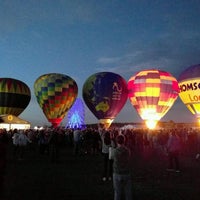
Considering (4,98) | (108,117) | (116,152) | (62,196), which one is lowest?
(62,196)

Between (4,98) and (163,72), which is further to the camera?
(4,98)

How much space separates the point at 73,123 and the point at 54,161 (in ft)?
164

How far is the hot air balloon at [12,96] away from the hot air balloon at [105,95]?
10161 millimetres

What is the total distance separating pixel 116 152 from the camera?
268 inches

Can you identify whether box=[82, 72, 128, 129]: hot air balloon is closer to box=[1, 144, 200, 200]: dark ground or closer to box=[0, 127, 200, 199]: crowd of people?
box=[0, 127, 200, 199]: crowd of people

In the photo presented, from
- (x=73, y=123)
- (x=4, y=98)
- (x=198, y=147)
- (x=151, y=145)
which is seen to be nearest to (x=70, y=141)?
(x=151, y=145)

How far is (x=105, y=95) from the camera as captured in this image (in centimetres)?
4019

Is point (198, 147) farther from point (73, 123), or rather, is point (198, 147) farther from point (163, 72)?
point (73, 123)

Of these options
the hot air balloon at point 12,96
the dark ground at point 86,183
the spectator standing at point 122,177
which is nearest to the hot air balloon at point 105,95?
the hot air balloon at point 12,96

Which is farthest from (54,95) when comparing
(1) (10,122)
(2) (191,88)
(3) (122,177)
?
(3) (122,177)

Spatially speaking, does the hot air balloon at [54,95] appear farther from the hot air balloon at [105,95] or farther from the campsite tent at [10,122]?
the campsite tent at [10,122]

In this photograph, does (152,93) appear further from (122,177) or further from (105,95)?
(122,177)

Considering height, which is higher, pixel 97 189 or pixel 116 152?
pixel 116 152

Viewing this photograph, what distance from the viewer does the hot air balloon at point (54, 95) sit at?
41.9 meters
